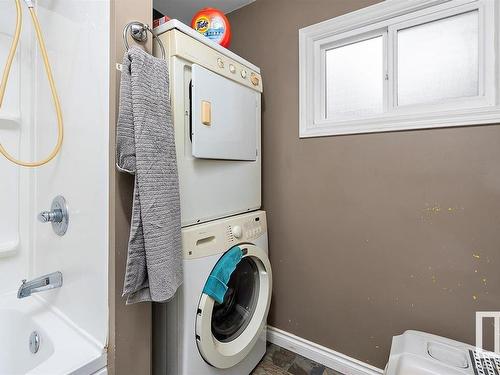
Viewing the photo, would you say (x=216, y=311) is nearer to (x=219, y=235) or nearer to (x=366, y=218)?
(x=219, y=235)

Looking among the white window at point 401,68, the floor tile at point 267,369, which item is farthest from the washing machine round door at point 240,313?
the white window at point 401,68

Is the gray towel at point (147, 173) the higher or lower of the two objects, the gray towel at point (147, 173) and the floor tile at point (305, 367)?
the higher

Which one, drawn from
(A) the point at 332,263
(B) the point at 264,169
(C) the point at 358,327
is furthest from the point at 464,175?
(B) the point at 264,169

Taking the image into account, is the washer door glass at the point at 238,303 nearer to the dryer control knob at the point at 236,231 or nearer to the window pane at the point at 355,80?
the dryer control knob at the point at 236,231

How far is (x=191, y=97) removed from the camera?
1.08 metres

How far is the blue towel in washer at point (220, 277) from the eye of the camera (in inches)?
43.7

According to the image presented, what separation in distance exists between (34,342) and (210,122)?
127cm

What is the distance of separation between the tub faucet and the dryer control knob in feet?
2.62

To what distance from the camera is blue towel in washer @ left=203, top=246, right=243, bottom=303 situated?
111 centimetres

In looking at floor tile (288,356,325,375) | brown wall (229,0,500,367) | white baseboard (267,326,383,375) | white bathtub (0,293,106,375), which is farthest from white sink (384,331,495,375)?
white bathtub (0,293,106,375)

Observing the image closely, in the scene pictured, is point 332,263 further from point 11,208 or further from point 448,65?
point 11,208

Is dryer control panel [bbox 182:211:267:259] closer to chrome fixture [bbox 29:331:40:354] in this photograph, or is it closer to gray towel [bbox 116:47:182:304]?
gray towel [bbox 116:47:182:304]

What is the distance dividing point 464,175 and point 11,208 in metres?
2.31

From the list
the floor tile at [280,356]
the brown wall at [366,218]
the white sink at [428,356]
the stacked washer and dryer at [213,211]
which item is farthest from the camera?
the floor tile at [280,356]
